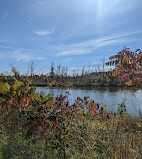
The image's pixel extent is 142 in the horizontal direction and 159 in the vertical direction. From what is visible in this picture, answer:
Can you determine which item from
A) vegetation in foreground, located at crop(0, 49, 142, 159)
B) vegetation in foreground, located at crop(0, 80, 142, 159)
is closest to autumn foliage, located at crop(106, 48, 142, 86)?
vegetation in foreground, located at crop(0, 49, 142, 159)

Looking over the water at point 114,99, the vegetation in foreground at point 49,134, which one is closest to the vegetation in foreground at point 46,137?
the vegetation in foreground at point 49,134

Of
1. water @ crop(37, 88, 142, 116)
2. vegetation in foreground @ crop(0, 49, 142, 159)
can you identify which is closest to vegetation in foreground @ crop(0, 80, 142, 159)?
vegetation in foreground @ crop(0, 49, 142, 159)

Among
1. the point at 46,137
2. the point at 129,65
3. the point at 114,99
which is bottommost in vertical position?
the point at 114,99

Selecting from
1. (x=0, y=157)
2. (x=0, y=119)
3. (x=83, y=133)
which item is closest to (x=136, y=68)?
(x=83, y=133)

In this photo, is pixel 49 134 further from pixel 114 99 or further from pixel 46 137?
pixel 114 99

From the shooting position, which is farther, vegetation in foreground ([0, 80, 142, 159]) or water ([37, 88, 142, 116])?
water ([37, 88, 142, 116])

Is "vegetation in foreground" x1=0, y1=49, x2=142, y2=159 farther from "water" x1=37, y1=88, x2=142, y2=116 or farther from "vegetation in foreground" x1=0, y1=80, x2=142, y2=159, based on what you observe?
"water" x1=37, y1=88, x2=142, y2=116

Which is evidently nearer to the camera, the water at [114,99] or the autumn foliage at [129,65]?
the autumn foliage at [129,65]

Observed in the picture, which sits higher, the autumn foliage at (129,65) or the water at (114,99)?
the autumn foliage at (129,65)

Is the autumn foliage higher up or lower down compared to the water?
higher up

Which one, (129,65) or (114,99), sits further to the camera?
(114,99)

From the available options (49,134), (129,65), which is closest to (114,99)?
(129,65)

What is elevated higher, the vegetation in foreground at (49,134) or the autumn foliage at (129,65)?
the autumn foliage at (129,65)

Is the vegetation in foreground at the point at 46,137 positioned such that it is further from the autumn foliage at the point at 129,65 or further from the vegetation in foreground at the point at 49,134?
the autumn foliage at the point at 129,65
